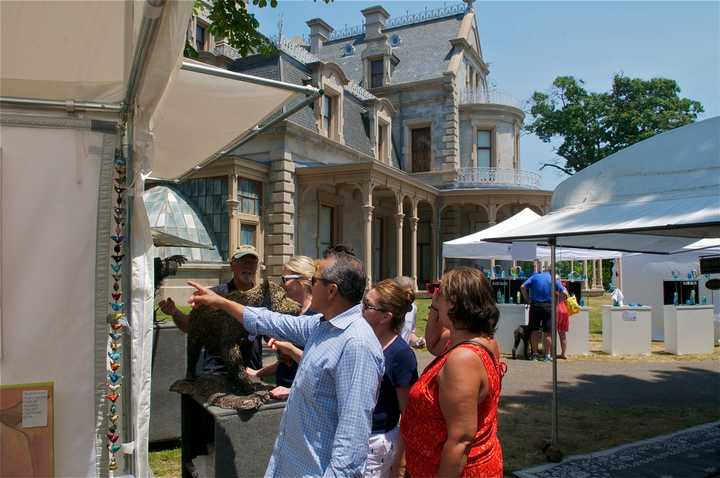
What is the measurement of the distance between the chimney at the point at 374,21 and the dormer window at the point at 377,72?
1283 mm

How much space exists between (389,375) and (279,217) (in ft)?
53.7

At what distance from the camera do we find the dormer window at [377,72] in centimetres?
2825

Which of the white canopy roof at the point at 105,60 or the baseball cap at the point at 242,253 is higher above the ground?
the white canopy roof at the point at 105,60

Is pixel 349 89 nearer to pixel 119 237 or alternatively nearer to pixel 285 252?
pixel 285 252

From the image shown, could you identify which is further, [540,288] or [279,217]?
[279,217]

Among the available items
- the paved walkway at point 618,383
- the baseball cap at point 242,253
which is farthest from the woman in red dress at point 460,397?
the paved walkway at point 618,383

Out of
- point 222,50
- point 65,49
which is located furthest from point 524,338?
point 222,50

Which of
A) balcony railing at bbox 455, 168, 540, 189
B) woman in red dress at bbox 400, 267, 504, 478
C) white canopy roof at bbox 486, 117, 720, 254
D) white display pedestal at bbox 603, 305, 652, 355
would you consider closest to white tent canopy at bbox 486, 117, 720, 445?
white canopy roof at bbox 486, 117, 720, 254

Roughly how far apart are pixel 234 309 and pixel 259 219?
53.9 feet

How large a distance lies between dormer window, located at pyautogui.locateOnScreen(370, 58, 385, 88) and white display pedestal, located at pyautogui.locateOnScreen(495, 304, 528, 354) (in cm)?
1928

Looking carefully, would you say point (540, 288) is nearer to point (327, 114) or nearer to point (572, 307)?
point (572, 307)

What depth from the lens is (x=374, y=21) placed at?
94.0 feet

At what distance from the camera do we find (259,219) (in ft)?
62.1

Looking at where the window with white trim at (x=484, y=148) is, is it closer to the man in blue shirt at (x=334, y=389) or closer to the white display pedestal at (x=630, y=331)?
the white display pedestal at (x=630, y=331)
